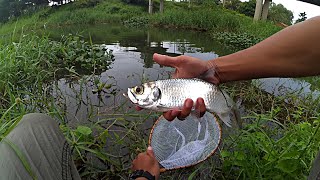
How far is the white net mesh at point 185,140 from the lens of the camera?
236 centimetres

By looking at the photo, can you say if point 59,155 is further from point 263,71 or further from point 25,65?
point 25,65

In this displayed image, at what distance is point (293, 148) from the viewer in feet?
7.00

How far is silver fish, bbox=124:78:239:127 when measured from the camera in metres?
1.47

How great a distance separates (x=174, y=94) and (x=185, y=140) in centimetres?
121

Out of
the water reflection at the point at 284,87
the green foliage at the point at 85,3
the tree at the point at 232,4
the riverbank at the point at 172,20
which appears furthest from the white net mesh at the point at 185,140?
the tree at the point at 232,4

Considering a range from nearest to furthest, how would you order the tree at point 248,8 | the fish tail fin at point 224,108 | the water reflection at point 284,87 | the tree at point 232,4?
the fish tail fin at point 224,108
the water reflection at point 284,87
the tree at point 248,8
the tree at point 232,4

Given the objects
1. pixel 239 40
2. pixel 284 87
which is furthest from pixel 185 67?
pixel 239 40

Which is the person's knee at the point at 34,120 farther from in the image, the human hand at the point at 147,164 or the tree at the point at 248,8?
the tree at the point at 248,8

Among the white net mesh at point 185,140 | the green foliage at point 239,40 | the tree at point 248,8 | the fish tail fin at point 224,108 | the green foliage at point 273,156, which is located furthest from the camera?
the tree at point 248,8

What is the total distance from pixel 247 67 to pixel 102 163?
1.64m

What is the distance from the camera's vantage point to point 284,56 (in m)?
1.37

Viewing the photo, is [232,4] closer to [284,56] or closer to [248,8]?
[248,8]

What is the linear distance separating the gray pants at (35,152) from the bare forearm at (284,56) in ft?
3.60

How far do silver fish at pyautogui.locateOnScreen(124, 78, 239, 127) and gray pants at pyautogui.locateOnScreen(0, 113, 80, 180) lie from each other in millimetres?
502
